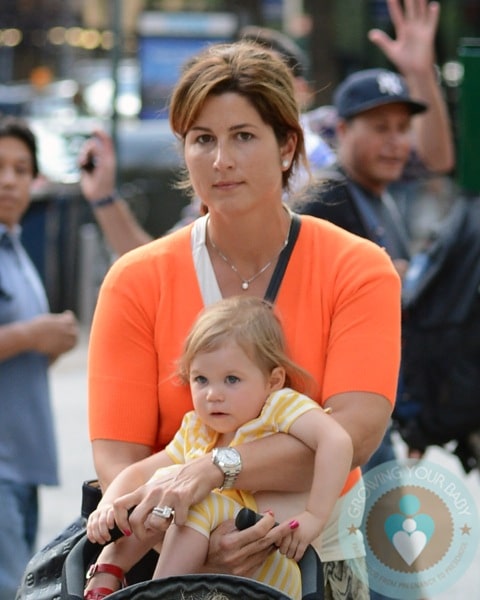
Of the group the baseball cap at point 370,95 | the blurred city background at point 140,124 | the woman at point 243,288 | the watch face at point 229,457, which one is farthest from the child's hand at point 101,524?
the baseball cap at point 370,95

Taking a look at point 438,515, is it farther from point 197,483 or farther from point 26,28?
point 26,28

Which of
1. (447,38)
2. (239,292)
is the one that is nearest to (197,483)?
(239,292)

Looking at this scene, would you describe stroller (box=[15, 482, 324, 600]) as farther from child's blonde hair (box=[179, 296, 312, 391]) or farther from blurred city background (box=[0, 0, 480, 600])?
blurred city background (box=[0, 0, 480, 600])

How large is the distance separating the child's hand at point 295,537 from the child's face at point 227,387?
10.6 inches

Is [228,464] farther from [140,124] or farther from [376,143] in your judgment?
[140,124]

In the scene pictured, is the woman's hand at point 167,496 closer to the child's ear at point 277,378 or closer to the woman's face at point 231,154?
the child's ear at point 277,378

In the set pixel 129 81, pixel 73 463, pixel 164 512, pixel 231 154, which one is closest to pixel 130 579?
pixel 164 512

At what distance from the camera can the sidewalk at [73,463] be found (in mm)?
6801

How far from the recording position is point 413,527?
3365 millimetres

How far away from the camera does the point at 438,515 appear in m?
3.34

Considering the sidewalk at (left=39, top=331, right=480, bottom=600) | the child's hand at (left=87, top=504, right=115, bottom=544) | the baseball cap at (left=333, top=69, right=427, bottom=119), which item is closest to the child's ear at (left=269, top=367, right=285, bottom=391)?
the child's hand at (left=87, top=504, right=115, bottom=544)

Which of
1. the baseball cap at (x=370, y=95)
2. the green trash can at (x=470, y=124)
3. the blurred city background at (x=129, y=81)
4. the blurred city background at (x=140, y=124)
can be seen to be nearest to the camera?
the green trash can at (x=470, y=124)

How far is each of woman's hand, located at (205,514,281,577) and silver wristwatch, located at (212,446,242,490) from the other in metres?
0.09

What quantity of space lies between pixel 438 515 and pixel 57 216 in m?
10.8
